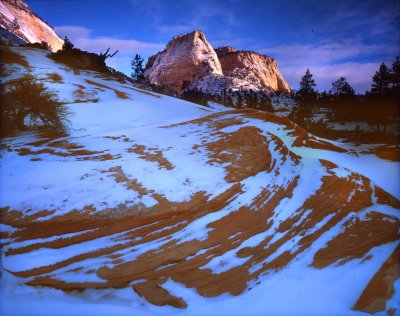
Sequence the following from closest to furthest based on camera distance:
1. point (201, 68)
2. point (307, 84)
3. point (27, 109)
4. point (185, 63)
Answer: point (27, 109) < point (307, 84) < point (201, 68) < point (185, 63)

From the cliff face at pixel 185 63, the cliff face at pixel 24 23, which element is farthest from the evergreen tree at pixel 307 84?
the cliff face at pixel 24 23

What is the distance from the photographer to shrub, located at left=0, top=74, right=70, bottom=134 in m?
10.6

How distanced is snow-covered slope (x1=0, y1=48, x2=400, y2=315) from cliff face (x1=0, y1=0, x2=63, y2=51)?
198ft

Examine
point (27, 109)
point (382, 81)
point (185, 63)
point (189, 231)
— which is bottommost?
point (189, 231)

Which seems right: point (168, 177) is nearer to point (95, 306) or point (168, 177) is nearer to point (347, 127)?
point (95, 306)

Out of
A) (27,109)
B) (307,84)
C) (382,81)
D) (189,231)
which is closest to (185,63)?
(307,84)

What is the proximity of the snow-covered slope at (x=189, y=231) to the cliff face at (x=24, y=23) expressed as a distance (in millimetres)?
60223

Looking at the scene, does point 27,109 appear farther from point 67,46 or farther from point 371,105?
point 371,105

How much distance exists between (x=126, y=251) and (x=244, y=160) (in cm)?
490

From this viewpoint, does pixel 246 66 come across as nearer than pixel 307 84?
No

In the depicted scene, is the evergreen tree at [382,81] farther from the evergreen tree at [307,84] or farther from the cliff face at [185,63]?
the cliff face at [185,63]

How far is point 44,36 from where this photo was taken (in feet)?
230

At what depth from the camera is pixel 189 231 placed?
18.2 feet

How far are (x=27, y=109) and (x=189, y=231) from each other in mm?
10320
